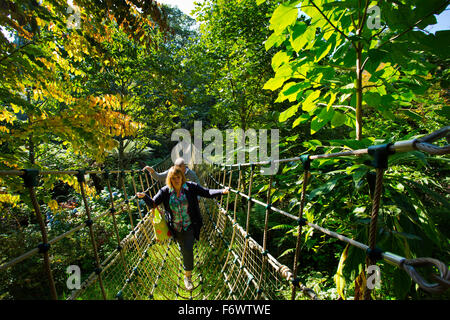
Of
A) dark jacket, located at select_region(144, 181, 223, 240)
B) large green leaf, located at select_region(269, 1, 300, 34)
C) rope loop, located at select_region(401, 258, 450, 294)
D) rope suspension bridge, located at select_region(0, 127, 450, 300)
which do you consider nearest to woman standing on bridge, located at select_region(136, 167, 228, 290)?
dark jacket, located at select_region(144, 181, 223, 240)

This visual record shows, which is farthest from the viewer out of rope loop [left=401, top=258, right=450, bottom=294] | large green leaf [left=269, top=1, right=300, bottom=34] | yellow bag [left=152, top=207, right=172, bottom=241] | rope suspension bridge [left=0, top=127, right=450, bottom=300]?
yellow bag [left=152, top=207, right=172, bottom=241]

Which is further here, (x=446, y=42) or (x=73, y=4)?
(x=73, y=4)

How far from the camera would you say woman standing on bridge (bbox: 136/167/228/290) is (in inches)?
81.9

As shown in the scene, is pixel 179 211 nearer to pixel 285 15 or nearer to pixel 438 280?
pixel 285 15

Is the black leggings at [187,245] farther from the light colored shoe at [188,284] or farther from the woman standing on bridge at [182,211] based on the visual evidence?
the light colored shoe at [188,284]

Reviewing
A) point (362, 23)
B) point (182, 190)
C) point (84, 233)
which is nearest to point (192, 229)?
point (182, 190)

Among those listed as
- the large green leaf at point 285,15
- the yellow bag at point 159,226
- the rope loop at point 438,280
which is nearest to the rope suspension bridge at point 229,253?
the rope loop at point 438,280

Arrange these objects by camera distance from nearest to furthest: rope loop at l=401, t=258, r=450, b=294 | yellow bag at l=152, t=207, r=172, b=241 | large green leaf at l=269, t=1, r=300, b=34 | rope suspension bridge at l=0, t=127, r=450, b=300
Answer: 1. rope loop at l=401, t=258, r=450, b=294
2. rope suspension bridge at l=0, t=127, r=450, b=300
3. large green leaf at l=269, t=1, r=300, b=34
4. yellow bag at l=152, t=207, r=172, b=241

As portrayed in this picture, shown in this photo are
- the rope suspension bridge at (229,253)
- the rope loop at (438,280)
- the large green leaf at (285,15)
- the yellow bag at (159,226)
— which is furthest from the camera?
the yellow bag at (159,226)

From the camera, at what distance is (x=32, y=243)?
3.20m

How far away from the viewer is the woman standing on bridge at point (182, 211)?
81.9 inches

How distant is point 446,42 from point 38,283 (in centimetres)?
411

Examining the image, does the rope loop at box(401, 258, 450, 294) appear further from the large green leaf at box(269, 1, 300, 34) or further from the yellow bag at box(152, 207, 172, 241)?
the yellow bag at box(152, 207, 172, 241)

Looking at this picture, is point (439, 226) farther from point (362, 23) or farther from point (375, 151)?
point (362, 23)
